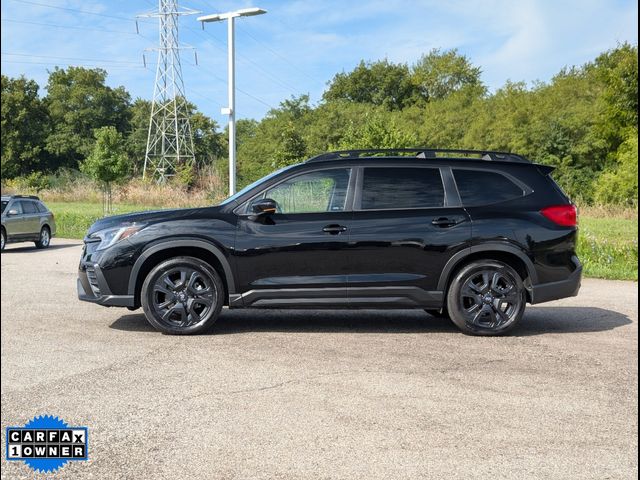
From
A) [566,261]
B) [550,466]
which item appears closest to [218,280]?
[566,261]

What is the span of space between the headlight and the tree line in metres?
26.1

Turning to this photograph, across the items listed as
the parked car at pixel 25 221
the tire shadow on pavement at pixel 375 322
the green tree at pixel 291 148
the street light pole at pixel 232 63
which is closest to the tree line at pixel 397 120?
the green tree at pixel 291 148

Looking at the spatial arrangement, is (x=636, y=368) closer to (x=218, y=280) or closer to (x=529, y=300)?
(x=529, y=300)

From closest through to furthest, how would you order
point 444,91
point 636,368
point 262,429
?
point 262,429
point 636,368
point 444,91

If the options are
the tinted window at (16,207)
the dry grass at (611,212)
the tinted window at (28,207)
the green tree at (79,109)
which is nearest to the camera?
the tinted window at (16,207)

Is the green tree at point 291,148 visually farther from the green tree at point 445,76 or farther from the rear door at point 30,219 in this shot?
the green tree at point 445,76

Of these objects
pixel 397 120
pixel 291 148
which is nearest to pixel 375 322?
pixel 291 148

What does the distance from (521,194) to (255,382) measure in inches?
152

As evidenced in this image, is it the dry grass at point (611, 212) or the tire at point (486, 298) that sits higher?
the dry grass at point (611, 212)

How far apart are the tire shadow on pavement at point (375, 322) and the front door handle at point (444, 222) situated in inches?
46.8

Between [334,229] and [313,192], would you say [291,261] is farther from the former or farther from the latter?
[313,192]

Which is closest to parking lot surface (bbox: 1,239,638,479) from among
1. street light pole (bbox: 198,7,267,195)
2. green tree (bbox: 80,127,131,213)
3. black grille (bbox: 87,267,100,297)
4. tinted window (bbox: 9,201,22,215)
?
black grille (bbox: 87,267,100,297)

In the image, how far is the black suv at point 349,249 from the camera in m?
7.47

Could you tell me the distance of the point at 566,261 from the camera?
779 centimetres
